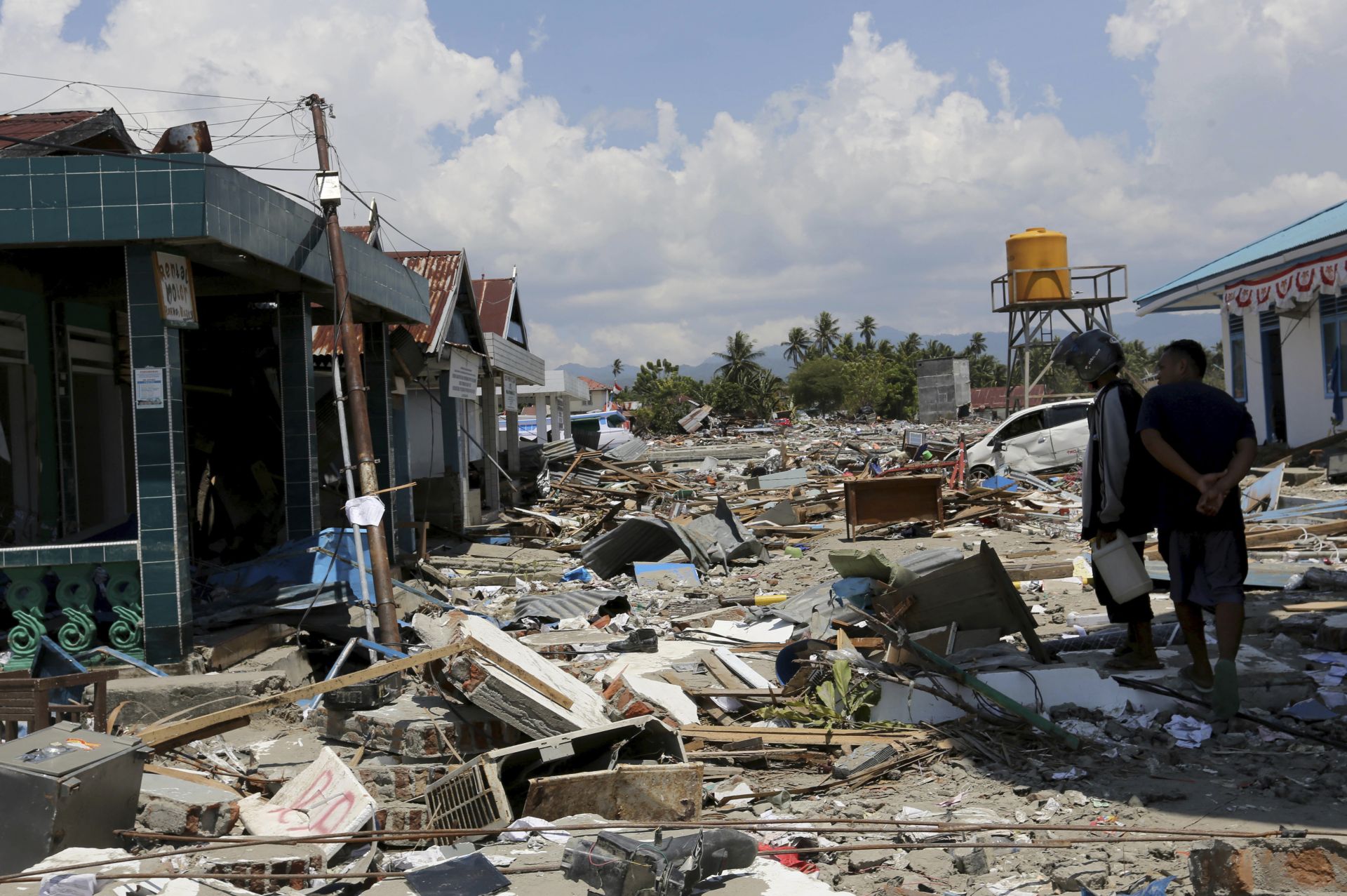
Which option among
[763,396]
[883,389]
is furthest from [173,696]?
[883,389]

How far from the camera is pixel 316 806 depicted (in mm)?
5168

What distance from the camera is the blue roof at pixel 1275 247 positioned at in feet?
53.5

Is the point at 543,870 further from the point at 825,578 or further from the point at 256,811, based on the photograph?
the point at 825,578

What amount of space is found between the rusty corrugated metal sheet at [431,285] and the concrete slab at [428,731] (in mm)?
10205

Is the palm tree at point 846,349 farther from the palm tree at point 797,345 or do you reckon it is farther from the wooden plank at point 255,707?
the wooden plank at point 255,707

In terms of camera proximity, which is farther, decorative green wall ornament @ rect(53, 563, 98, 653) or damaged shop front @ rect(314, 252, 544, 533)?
damaged shop front @ rect(314, 252, 544, 533)

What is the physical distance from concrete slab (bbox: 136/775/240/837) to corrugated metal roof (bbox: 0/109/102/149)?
6.93m

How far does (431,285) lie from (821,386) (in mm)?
70928

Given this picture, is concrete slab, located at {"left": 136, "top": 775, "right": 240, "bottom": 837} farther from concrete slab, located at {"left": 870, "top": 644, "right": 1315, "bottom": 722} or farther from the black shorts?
the black shorts

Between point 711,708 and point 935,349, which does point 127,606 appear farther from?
point 935,349

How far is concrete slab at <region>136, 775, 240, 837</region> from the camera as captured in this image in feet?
16.4

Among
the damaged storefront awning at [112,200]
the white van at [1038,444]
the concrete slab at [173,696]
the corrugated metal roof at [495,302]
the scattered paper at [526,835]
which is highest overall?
the corrugated metal roof at [495,302]

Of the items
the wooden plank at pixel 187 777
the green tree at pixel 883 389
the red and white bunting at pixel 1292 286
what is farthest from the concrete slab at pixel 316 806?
the green tree at pixel 883 389

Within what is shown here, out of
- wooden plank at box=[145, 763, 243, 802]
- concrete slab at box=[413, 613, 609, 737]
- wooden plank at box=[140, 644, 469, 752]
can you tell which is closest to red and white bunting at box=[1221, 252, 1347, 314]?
concrete slab at box=[413, 613, 609, 737]
